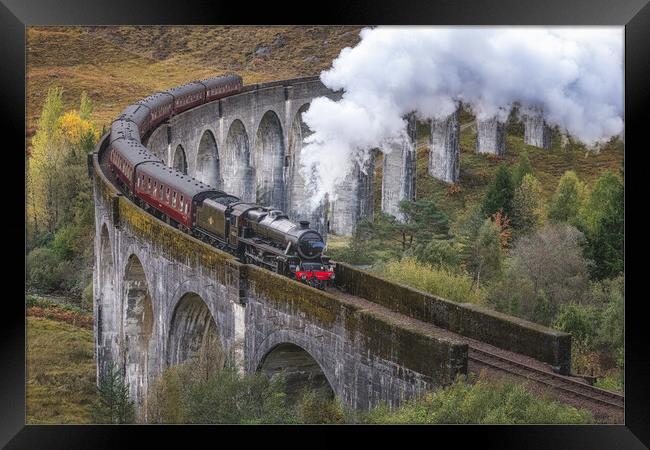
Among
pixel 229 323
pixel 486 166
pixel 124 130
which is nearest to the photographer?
pixel 229 323

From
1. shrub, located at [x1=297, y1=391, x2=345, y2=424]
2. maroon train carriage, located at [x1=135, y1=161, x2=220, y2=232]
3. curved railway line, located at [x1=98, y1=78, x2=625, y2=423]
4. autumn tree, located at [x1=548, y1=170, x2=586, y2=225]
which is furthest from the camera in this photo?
maroon train carriage, located at [x1=135, y1=161, x2=220, y2=232]

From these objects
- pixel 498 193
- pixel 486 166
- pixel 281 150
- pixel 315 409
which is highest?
pixel 281 150

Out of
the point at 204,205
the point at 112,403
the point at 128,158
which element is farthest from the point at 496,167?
the point at 112,403

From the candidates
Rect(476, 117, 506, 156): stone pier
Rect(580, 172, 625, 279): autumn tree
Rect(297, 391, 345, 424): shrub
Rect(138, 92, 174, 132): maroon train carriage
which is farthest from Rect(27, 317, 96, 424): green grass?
Rect(580, 172, 625, 279): autumn tree

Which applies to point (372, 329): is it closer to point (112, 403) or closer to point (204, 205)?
point (112, 403)

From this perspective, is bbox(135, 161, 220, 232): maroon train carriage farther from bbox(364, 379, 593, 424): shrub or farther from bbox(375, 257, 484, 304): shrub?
bbox(364, 379, 593, 424): shrub
